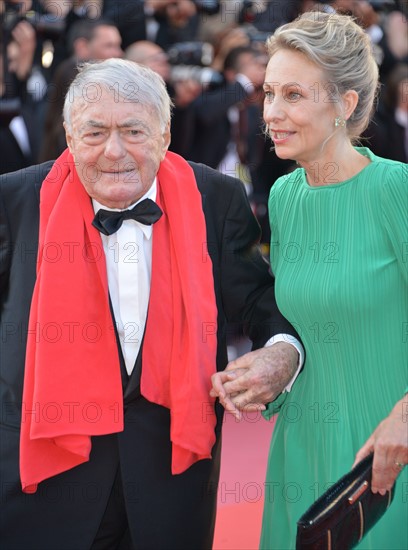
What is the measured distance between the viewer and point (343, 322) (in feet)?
7.56

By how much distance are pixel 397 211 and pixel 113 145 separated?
74 centimetres

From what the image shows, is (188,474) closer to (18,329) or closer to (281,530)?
(281,530)

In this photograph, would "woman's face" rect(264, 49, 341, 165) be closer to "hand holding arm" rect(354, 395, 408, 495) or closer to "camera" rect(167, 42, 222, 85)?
"hand holding arm" rect(354, 395, 408, 495)

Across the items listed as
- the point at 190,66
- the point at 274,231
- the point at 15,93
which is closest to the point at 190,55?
the point at 190,66

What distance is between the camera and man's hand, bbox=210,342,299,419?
7.59 feet

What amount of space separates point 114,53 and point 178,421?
3691mm

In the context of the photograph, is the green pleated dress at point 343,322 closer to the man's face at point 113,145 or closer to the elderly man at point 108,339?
the elderly man at point 108,339

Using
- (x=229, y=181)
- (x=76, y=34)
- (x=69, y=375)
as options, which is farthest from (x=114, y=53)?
(x=69, y=375)

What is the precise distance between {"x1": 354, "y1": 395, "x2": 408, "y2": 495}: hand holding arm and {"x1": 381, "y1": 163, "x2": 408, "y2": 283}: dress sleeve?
1.21ft

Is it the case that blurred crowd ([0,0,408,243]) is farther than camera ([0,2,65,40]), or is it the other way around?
camera ([0,2,65,40])

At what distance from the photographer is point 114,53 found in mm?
5566

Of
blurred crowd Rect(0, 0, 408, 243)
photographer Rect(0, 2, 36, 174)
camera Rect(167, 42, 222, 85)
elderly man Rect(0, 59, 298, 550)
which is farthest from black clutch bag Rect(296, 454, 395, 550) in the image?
camera Rect(167, 42, 222, 85)

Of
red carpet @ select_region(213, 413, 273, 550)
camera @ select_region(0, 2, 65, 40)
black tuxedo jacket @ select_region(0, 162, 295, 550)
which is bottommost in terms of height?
red carpet @ select_region(213, 413, 273, 550)

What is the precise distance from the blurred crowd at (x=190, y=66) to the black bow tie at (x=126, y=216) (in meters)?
2.30
